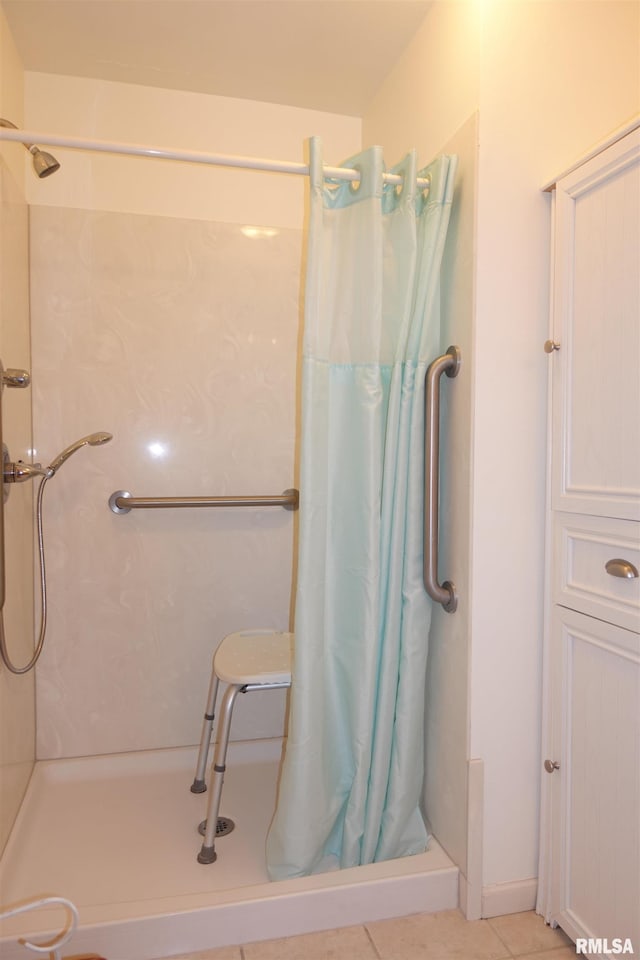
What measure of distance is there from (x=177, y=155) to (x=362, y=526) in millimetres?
922

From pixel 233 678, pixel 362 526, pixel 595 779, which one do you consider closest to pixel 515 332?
pixel 362 526

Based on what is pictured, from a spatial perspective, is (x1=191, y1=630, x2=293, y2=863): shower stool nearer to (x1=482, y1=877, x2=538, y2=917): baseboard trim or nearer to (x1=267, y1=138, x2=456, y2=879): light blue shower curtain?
(x1=267, y1=138, x2=456, y2=879): light blue shower curtain

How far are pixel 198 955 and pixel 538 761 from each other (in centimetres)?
84

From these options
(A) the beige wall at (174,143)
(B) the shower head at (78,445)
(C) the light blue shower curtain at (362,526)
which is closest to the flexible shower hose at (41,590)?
(B) the shower head at (78,445)

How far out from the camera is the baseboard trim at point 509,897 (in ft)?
4.48

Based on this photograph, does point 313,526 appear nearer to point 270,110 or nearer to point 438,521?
point 438,521

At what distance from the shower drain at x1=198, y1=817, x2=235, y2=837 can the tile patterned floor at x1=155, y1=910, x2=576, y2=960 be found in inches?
14.0

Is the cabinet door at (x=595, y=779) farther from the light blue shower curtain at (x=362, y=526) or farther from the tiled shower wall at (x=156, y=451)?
the tiled shower wall at (x=156, y=451)

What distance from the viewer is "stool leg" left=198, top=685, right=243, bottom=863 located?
146cm

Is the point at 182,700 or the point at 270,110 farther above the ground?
the point at 270,110

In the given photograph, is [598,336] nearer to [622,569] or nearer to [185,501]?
[622,569]

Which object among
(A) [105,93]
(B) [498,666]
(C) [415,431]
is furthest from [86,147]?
(B) [498,666]

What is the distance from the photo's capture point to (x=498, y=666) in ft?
4.50

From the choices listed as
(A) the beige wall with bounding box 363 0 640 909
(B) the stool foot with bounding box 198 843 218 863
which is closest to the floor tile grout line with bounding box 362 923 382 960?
(A) the beige wall with bounding box 363 0 640 909
